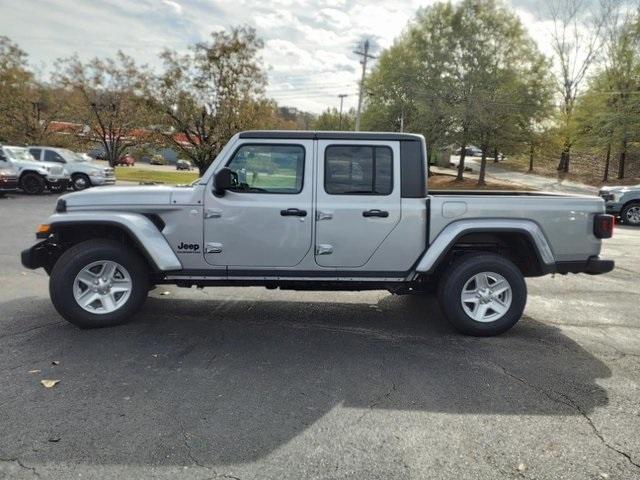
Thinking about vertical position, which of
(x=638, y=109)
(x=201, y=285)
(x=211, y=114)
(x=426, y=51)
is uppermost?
(x=426, y=51)

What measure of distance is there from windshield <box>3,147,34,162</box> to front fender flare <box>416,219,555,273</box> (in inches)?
727

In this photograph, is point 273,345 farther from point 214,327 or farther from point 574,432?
point 574,432

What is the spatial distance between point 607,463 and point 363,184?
9.57ft

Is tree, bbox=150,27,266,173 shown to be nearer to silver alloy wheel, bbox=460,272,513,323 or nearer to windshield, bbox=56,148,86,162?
windshield, bbox=56,148,86,162

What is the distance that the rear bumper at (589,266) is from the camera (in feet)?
15.4

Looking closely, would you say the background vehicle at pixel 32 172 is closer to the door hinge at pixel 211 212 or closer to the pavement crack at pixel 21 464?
the door hinge at pixel 211 212

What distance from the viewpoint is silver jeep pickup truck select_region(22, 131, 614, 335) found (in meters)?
4.54

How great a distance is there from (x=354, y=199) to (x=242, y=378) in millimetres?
1964

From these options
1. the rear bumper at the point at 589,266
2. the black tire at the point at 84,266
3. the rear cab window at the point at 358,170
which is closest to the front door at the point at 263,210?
the rear cab window at the point at 358,170

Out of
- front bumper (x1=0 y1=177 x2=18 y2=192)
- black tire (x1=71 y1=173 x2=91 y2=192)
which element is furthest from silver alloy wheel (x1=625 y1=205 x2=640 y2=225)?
front bumper (x1=0 y1=177 x2=18 y2=192)

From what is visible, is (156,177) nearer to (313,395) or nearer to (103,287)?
(103,287)

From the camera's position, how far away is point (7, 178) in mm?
16328

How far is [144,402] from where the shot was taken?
10.6 ft

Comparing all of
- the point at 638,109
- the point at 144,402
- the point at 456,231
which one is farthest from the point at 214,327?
the point at 638,109
